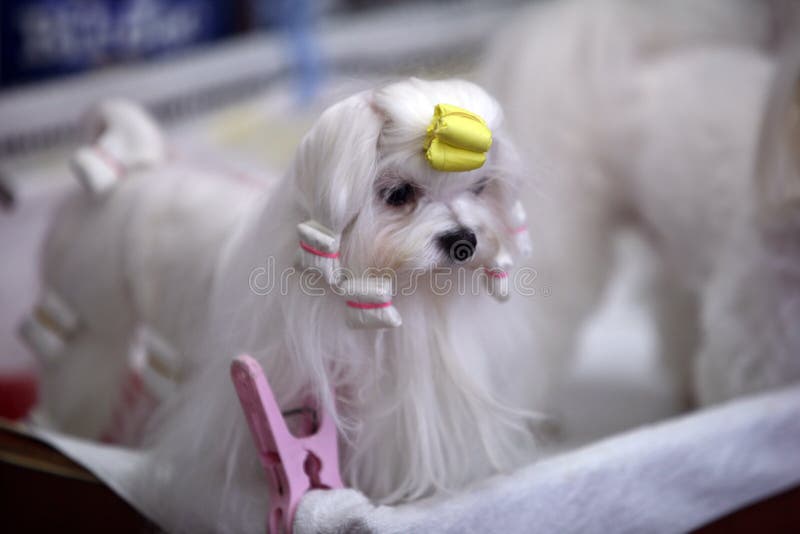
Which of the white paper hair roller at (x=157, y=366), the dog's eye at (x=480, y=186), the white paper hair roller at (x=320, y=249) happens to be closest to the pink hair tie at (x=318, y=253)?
the white paper hair roller at (x=320, y=249)

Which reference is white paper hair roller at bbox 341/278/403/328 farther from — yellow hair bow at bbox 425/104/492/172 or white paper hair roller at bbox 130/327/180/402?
white paper hair roller at bbox 130/327/180/402

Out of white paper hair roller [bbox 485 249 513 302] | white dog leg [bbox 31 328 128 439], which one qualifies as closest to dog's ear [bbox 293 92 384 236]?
white paper hair roller [bbox 485 249 513 302]

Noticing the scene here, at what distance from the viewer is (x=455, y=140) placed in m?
0.51

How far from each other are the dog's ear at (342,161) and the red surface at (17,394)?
29.9 inches

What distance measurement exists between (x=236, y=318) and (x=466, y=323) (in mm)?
168

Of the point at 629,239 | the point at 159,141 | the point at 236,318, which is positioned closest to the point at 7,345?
the point at 159,141

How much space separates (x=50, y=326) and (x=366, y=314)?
51cm

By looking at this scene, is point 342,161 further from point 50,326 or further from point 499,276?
point 50,326

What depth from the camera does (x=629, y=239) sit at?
53.3 inches

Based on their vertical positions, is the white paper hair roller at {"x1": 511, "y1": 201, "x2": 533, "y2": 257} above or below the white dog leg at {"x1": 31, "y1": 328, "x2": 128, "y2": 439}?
above

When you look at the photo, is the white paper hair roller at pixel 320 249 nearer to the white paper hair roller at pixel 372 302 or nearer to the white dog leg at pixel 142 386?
the white paper hair roller at pixel 372 302

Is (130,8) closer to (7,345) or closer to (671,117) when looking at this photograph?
(7,345)

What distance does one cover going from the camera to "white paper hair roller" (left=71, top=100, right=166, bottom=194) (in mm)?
866

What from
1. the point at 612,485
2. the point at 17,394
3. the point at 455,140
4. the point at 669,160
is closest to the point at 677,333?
the point at 669,160
